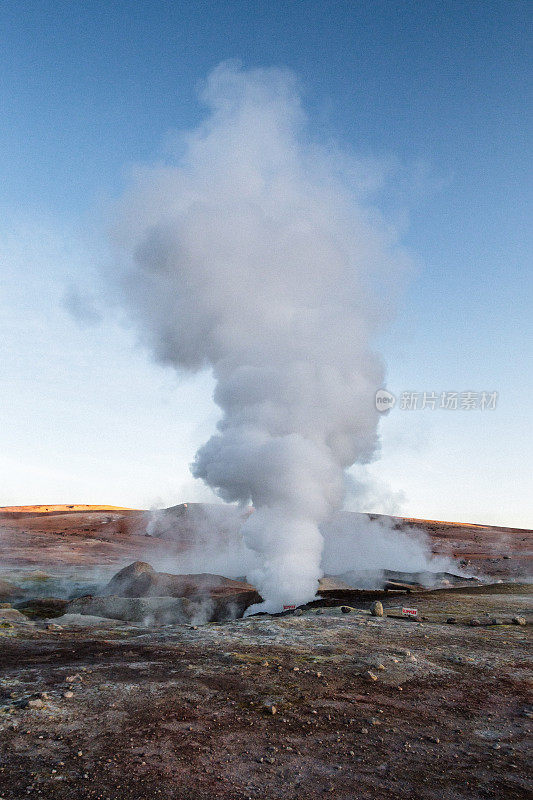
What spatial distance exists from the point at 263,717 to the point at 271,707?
0.27 meters

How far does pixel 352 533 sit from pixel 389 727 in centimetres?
3841

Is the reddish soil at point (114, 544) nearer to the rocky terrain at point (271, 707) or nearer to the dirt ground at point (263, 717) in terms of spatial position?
the rocky terrain at point (271, 707)

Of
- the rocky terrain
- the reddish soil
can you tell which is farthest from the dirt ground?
the reddish soil

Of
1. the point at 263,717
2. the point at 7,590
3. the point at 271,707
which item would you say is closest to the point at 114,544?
the point at 7,590

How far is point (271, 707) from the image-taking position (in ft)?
24.0

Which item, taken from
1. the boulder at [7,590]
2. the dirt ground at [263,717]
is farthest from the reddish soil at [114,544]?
the dirt ground at [263,717]

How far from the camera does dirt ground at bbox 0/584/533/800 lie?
5266 mm

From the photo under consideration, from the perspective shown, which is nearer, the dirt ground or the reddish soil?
the dirt ground

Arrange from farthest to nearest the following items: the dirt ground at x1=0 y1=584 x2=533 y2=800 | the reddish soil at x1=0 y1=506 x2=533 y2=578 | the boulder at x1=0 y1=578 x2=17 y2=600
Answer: the reddish soil at x1=0 y1=506 x2=533 y2=578 < the boulder at x1=0 y1=578 x2=17 y2=600 < the dirt ground at x1=0 y1=584 x2=533 y2=800

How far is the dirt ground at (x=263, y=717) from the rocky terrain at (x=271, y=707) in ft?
0.08

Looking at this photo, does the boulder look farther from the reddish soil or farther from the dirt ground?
the dirt ground

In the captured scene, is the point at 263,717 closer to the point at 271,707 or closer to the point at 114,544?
the point at 271,707

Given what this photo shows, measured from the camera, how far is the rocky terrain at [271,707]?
5.31m

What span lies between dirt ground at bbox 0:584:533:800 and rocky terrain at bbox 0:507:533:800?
24mm
